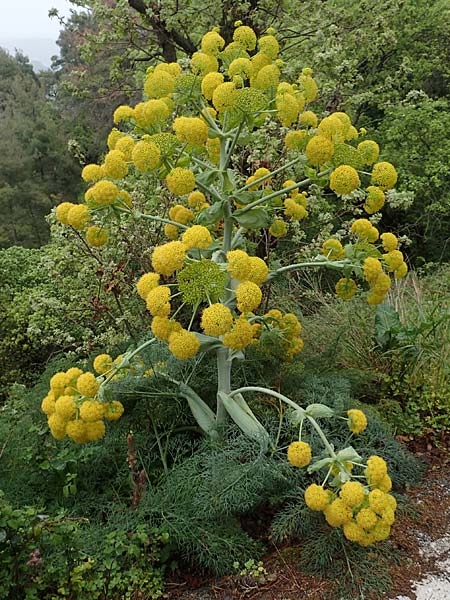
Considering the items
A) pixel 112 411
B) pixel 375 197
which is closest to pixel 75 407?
pixel 112 411

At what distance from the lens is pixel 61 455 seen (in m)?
2.80

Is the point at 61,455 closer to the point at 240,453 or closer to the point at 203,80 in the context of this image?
the point at 240,453

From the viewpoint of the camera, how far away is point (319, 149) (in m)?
2.22

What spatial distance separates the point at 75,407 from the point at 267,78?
5.53 feet

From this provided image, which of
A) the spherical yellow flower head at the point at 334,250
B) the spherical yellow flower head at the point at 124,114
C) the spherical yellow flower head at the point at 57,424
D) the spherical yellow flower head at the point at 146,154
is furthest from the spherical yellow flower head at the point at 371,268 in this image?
the spherical yellow flower head at the point at 57,424

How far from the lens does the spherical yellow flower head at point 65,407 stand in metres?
2.33

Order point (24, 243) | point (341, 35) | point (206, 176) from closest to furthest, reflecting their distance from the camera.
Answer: point (206, 176) → point (341, 35) → point (24, 243)

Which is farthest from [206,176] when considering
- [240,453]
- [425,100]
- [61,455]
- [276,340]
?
[425,100]

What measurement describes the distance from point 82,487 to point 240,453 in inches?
37.9

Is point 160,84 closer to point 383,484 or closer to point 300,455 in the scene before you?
point 300,455

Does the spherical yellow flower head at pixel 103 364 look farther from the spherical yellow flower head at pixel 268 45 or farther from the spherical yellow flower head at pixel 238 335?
the spherical yellow flower head at pixel 268 45

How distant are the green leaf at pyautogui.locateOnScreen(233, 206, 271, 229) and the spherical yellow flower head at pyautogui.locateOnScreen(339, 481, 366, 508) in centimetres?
126

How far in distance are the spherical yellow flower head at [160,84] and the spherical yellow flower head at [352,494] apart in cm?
181

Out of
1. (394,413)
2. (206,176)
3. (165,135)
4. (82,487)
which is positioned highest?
(165,135)
